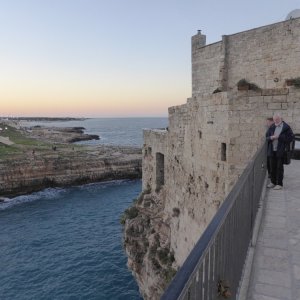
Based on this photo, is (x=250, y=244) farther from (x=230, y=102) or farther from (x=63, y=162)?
(x=63, y=162)

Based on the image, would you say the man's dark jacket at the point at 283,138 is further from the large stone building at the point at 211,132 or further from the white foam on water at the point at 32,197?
the white foam on water at the point at 32,197

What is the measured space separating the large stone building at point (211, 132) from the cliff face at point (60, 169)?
27.3m

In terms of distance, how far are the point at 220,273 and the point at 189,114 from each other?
9.90 m

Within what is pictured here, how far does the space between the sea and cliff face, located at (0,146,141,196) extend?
490 centimetres

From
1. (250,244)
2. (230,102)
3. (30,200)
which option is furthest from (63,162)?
(250,244)

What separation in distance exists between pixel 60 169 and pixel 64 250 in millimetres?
23801

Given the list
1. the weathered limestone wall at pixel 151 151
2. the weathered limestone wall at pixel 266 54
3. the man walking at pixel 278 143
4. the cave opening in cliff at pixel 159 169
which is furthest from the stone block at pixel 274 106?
the cave opening in cliff at pixel 159 169

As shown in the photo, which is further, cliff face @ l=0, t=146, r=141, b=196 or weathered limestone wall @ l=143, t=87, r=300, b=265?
cliff face @ l=0, t=146, r=141, b=196

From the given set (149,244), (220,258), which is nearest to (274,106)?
(220,258)

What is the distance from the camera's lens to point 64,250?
23047mm

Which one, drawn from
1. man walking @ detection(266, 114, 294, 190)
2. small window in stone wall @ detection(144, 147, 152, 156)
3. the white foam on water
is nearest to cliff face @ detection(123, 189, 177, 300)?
small window in stone wall @ detection(144, 147, 152, 156)

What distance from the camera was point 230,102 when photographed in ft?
30.4

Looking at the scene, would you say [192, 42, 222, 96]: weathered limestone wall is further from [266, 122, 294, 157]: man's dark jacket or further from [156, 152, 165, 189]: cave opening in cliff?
[266, 122, 294, 157]: man's dark jacket

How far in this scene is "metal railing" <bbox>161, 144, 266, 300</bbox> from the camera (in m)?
1.83
